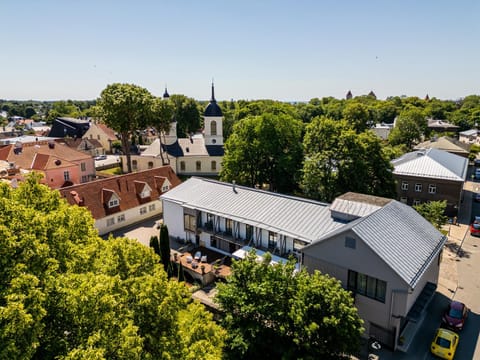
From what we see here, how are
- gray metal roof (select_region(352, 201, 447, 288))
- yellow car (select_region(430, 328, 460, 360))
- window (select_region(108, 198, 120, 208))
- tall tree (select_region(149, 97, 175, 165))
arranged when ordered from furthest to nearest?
tall tree (select_region(149, 97, 175, 165)), window (select_region(108, 198, 120, 208)), gray metal roof (select_region(352, 201, 447, 288)), yellow car (select_region(430, 328, 460, 360))

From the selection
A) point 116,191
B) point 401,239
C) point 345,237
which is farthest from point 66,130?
point 401,239

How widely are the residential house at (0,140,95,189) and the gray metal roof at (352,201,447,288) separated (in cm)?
3980

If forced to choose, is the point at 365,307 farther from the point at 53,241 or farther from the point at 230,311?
the point at 53,241

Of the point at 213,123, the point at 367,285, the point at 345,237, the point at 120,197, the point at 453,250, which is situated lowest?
the point at 453,250

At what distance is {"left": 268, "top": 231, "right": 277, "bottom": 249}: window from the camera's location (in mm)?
26453

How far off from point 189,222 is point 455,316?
849 inches

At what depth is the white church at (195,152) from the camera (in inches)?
2309

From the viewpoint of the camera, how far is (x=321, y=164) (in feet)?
114

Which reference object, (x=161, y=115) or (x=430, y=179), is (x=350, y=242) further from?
(x=161, y=115)

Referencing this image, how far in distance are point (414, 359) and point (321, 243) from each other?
798 cm

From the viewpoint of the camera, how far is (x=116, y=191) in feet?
123

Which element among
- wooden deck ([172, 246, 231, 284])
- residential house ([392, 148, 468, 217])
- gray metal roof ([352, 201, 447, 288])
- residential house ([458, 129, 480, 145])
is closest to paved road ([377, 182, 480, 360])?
residential house ([392, 148, 468, 217])

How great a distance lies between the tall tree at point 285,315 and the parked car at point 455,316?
30.0 ft

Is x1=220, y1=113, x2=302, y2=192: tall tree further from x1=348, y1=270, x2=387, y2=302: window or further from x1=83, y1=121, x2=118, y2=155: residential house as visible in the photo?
x1=83, y1=121, x2=118, y2=155: residential house
